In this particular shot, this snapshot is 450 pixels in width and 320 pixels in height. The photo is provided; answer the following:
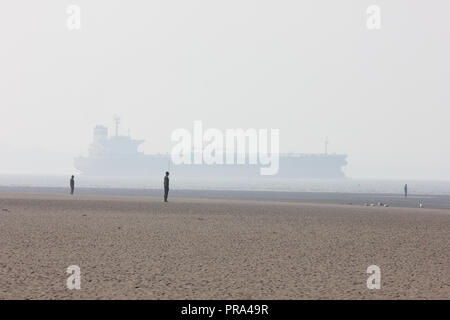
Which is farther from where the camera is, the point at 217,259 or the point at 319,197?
the point at 319,197

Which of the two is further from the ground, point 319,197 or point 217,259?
point 217,259

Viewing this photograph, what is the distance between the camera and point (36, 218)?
22.5 meters

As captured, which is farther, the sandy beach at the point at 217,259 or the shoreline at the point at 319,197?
the shoreline at the point at 319,197

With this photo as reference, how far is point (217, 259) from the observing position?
13.0 meters

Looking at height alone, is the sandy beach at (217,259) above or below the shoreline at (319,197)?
above

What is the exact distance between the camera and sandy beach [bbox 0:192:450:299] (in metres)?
9.73

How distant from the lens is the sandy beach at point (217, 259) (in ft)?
31.9

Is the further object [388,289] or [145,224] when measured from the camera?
[145,224]

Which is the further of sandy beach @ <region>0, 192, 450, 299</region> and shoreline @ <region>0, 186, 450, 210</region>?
shoreline @ <region>0, 186, 450, 210</region>

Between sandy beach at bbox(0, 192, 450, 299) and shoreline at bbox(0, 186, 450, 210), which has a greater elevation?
sandy beach at bbox(0, 192, 450, 299)
